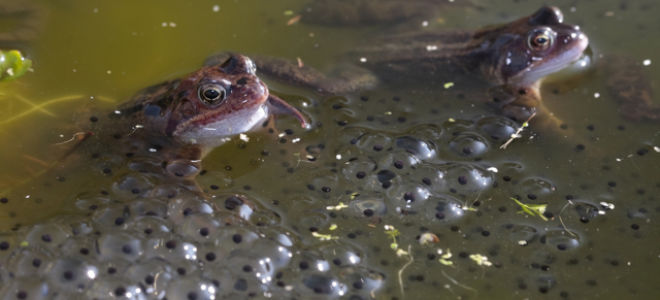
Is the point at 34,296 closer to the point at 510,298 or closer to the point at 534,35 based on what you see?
the point at 510,298

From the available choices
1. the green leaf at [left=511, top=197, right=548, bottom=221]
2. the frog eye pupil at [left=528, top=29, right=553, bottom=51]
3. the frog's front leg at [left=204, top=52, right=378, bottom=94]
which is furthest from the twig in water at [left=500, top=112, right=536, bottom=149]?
the frog's front leg at [left=204, top=52, right=378, bottom=94]

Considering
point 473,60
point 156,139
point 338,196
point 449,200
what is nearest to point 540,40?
point 473,60

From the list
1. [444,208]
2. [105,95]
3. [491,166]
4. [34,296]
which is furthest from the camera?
[105,95]

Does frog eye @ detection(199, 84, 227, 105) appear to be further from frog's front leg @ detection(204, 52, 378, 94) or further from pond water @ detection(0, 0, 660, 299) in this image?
frog's front leg @ detection(204, 52, 378, 94)

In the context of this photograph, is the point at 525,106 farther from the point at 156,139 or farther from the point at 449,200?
the point at 156,139

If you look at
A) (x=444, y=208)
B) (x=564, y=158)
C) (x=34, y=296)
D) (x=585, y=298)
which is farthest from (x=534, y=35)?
(x=34, y=296)

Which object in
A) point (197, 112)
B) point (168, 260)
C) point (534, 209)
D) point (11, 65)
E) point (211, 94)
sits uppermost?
point (11, 65)

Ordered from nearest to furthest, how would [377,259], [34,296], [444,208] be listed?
[34,296] → [377,259] → [444,208]
